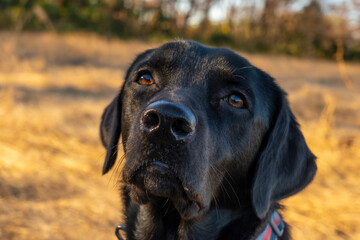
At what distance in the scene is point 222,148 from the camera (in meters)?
2.39

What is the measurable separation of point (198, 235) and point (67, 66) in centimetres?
1156

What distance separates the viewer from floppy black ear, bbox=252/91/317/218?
2.49 metres

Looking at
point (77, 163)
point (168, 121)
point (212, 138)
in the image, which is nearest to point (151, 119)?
point (168, 121)

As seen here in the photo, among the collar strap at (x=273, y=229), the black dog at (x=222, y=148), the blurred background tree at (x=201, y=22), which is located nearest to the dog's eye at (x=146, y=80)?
the black dog at (x=222, y=148)

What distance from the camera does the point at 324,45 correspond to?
26.4 m

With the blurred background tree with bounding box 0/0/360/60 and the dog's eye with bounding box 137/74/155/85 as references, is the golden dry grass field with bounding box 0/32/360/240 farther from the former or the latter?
the blurred background tree with bounding box 0/0/360/60

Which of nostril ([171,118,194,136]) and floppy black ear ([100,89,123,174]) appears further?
floppy black ear ([100,89,123,174])

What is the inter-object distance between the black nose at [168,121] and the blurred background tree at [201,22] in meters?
16.6

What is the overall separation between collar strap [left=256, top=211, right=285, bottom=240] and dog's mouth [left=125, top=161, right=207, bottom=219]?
0.57 m

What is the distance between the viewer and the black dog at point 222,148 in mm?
2270

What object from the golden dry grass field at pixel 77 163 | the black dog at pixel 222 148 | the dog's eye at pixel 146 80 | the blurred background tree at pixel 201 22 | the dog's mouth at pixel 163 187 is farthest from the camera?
the blurred background tree at pixel 201 22

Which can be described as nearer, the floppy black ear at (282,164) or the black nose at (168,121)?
the black nose at (168,121)

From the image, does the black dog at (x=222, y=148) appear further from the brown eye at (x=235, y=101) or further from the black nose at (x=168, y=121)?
the black nose at (x=168, y=121)

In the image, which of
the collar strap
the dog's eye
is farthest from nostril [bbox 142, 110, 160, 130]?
the collar strap
